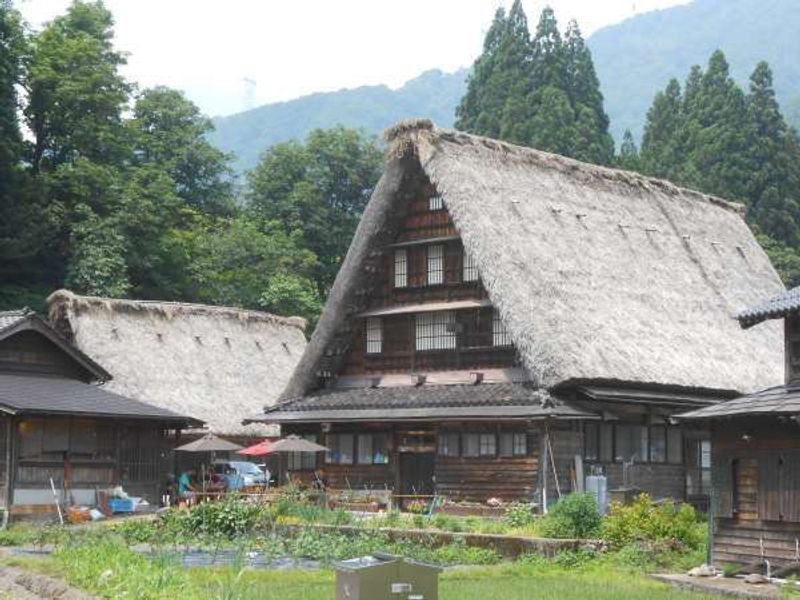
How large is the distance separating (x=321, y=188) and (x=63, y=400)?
1599 inches

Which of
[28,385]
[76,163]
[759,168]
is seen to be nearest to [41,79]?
[76,163]

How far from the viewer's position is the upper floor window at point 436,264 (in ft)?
112

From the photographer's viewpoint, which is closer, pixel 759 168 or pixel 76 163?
pixel 76 163

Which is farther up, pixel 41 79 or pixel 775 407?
pixel 41 79

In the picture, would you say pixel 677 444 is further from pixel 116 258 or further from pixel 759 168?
pixel 759 168

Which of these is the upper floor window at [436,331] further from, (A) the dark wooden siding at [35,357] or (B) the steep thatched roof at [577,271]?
(A) the dark wooden siding at [35,357]

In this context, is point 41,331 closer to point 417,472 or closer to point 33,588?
point 417,472

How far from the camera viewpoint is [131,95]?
6875cm

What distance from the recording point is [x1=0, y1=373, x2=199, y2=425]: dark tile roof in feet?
99.6

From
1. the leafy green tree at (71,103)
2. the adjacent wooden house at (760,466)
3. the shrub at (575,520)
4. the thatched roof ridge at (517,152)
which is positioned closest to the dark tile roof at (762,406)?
the adjacent wooden house at (760,466)

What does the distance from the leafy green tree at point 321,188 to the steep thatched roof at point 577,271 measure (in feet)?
103

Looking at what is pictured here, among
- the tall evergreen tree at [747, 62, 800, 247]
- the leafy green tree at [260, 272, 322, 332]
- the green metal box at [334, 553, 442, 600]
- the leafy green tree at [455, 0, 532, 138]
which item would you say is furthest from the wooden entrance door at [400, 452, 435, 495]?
the leafy green tree at [455, 0, 532, 138]

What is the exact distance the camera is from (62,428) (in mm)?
32344

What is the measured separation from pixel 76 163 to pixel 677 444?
117 feet
